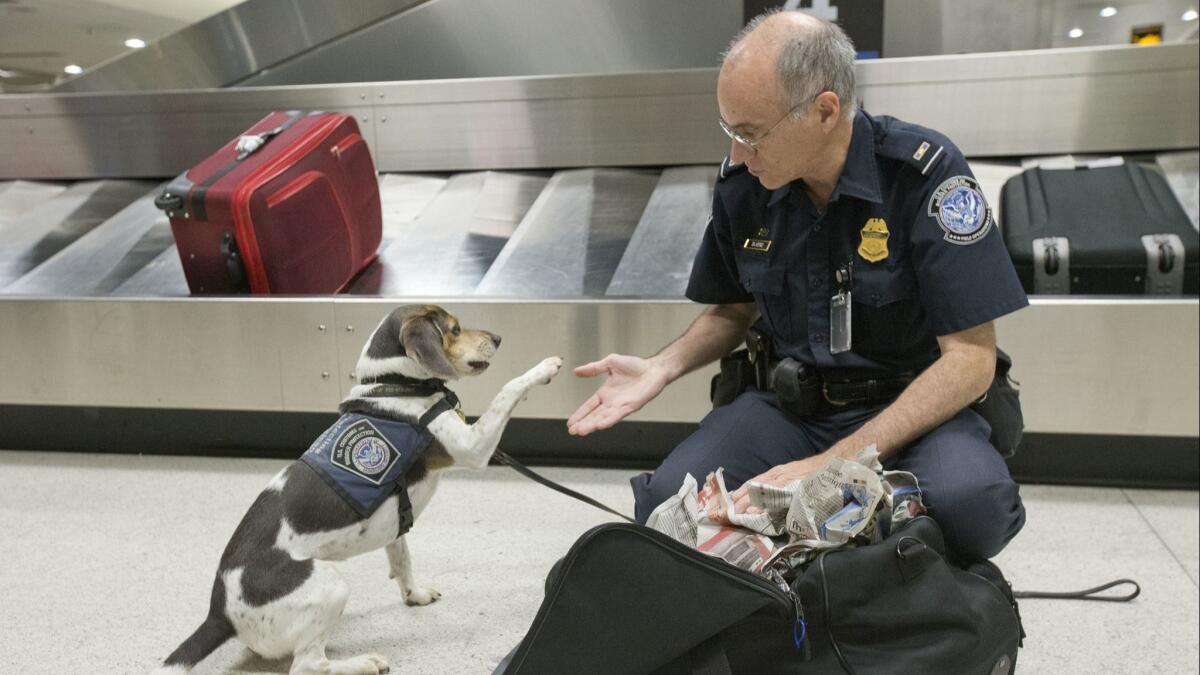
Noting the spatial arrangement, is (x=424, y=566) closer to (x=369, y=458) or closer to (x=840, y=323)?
(x=369, y=458)

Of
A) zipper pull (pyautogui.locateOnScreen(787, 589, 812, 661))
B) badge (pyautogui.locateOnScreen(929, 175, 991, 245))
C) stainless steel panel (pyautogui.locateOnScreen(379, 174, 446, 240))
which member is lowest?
stainless steel panel (pyautogui.locateOnScreen(379, 174, 446, 240))

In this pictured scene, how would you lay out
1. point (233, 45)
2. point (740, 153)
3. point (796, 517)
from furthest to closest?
point (233, 45) → point (740, 153) → point (796, 517)

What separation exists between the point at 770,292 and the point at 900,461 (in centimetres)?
38

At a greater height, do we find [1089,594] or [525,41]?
[525,41]

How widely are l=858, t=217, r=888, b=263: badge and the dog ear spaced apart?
762 millimetres

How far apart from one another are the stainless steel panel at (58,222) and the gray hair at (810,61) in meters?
2.96

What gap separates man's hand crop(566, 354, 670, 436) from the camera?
5.64 feet

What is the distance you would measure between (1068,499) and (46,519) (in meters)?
2.85

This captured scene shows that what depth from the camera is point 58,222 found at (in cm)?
380

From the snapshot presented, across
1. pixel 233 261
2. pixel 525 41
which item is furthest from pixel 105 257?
pixel 525 41

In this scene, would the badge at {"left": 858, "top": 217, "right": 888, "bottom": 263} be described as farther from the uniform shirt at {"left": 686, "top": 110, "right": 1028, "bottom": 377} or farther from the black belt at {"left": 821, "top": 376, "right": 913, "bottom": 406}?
the black belt at {"left": 821, "top": 376, "right": 913, "bottom": 406}

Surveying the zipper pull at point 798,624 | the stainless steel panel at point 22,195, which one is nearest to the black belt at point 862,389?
the zipper pull at point 798,624

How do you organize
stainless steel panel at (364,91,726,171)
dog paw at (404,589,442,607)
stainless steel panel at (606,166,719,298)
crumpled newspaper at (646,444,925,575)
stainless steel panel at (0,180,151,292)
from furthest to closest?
stainless steel panel at (364,91,726,171) → stainless steel panel at (0,180,151,292) → stainless steel panel at (606,166,719,298) → dog paw at (404,589,442,607) → crumpled newspaper at (646,444,925,575)

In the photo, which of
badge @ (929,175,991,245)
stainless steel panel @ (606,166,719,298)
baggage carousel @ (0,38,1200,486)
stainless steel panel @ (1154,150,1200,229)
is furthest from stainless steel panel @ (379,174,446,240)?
stainless steel panel @ (1154,150,1200,229)
